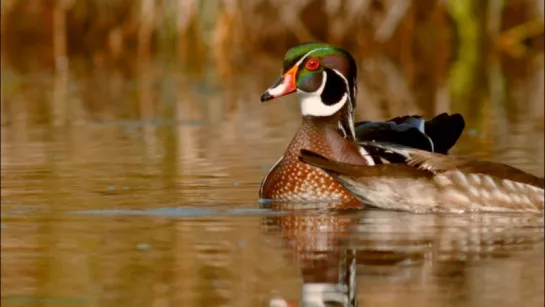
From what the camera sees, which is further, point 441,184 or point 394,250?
point 441,184

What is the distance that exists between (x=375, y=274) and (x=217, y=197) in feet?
7.81

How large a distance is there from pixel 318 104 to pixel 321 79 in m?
0.13

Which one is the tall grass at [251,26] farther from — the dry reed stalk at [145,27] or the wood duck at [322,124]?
the wood duck at [322,124]

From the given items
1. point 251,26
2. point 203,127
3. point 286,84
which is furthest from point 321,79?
point 251,26

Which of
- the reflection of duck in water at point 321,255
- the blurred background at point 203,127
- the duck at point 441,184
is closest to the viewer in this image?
the reflection of duck in water at point 321,255

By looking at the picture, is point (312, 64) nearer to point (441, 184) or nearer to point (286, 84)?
point (286, 84)

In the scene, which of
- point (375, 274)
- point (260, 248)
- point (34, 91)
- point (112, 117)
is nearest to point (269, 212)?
point (260, 248)

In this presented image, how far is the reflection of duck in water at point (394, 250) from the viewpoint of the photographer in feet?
17.6

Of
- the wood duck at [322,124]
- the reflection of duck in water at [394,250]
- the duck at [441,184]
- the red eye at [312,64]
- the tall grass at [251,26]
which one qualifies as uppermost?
the tall grass at [251,26]

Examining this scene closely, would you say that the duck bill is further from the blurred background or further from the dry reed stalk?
the dry reed stalk

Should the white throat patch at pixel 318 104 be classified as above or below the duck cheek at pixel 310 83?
below

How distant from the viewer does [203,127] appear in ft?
39.5

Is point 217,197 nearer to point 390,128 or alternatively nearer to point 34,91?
point 390,128

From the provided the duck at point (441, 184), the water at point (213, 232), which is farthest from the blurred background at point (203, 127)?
the duck at point (441, 184)
